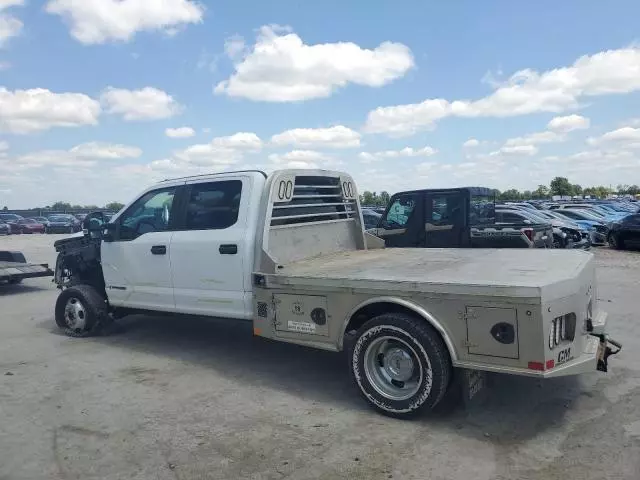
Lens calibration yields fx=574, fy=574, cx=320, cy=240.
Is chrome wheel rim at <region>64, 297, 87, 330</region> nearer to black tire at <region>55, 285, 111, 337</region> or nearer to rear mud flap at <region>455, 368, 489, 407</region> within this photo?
black tire at <region>55, 285, 111, 337</region>

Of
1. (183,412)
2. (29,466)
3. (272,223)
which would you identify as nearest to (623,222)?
(272,223)

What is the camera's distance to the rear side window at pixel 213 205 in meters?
6.05

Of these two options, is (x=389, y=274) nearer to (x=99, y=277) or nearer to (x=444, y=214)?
(x=99, y=277)

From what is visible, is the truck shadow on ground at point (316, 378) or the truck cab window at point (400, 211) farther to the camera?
the truck cab window at point (400, 211)

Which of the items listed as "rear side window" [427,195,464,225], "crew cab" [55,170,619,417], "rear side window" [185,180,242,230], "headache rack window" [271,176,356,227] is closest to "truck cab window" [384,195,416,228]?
"rear side window" [427,195,464,225]

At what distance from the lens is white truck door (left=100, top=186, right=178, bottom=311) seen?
6.57m

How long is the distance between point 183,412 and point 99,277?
3519 millimetres

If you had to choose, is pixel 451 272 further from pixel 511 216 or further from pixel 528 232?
pixel 511 216

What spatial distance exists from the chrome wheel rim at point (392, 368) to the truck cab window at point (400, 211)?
5.91 metres

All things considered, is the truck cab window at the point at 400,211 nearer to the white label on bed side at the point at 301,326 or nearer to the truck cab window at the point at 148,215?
the truck cab window at the point at 148,215

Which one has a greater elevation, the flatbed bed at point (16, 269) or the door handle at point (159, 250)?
the door handle at point (159, 250)

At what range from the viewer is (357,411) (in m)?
4.82

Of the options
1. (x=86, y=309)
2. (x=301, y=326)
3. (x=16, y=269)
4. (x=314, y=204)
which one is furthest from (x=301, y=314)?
(x=16, y=269)

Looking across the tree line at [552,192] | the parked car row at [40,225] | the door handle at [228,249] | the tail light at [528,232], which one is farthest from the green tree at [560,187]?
the door handle at [228,249]
